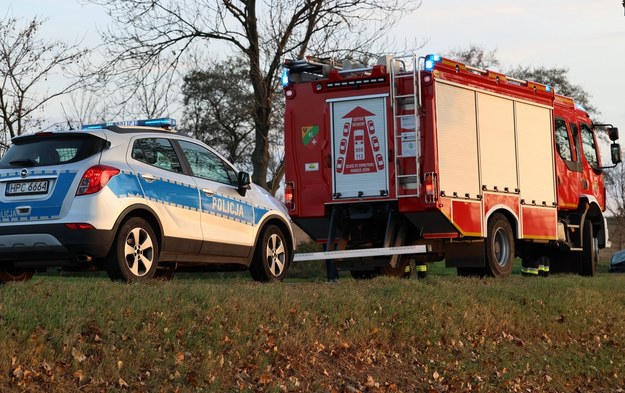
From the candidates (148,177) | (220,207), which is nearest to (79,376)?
(148,177)

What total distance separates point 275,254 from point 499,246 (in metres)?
4.92

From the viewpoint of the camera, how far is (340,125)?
16.4m

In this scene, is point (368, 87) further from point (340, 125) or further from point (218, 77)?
point (218, 77)

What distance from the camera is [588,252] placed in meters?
20.7

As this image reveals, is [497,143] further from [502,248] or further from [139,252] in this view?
[139,252]

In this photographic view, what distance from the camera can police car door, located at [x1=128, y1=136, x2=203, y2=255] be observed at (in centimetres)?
1176


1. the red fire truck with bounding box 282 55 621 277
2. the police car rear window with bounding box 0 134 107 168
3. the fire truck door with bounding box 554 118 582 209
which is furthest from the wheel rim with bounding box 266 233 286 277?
the fire truck door with bounding box 554 118 582 209

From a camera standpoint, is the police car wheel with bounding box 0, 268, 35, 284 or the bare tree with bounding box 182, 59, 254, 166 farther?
the bare tree with bounding box 182, 59, 254, 166

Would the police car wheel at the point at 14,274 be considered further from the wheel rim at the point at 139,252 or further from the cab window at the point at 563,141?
the cab window at the point at 563,141

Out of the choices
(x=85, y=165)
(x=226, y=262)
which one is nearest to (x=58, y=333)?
(x=85, y=165)

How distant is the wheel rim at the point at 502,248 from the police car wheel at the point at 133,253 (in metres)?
7.48

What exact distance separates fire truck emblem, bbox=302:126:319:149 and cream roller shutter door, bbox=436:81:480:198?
1.97 meters

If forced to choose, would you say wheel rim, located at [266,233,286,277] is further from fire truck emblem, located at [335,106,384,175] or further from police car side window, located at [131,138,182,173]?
fire truck emblem, located at [335,106,384,175]

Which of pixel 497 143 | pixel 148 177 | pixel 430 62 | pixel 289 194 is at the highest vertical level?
pixel 430 62
